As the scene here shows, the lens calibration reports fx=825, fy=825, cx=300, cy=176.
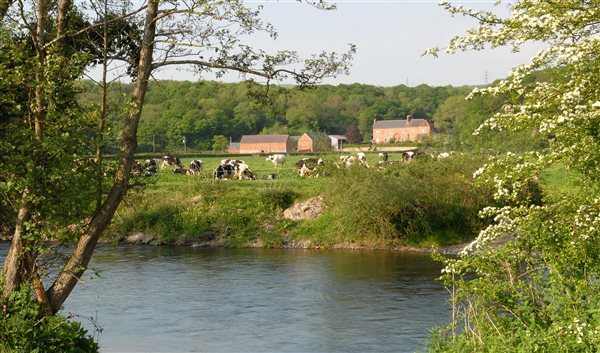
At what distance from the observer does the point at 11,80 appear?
11047 mm

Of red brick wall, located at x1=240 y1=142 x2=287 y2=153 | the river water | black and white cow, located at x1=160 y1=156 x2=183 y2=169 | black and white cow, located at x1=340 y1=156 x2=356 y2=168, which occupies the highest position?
red brick wall, located at x1=240 y1=142 x2=287 y2=153

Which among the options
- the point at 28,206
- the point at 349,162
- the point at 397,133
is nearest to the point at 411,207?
the point at 349,162

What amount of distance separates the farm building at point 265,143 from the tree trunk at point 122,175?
7400cm

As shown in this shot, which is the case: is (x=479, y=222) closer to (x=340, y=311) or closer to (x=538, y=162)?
(x=340, y=311)

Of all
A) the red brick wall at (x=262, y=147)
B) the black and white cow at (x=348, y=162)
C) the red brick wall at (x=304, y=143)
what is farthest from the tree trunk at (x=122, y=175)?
the red brick wall at (x=304, y=143)

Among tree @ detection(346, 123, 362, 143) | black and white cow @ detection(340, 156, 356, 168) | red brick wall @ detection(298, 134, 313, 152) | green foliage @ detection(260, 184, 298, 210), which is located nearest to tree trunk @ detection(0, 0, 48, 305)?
black and white cow @ detection(340, 156, 356, 168)

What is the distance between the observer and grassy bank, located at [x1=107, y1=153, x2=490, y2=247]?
3012 centimetres

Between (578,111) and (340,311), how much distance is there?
11038mm

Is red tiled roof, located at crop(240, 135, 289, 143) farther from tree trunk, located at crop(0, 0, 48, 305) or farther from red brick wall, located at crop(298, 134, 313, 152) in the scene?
tree trunk, located at crop(0, 0, 48, 305)

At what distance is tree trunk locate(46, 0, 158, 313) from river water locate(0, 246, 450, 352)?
71 centimetres

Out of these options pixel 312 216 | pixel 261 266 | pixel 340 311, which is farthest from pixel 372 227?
pixel 340 311

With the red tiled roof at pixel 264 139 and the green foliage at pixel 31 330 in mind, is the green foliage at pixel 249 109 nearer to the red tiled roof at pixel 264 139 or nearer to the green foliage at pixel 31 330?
the red tiled roof at pixel 264 139

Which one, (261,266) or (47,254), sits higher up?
(47,254)

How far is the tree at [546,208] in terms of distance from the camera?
926 centimetres
